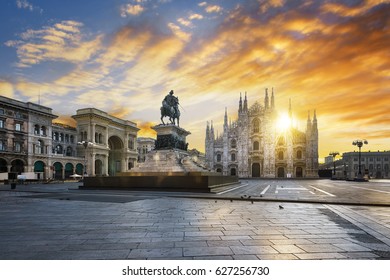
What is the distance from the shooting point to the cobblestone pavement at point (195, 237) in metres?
4.11

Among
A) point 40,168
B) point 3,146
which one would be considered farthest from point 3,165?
point 40,168

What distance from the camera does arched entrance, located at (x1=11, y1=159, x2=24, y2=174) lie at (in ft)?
139

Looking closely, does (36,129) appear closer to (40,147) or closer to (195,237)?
(40,147)

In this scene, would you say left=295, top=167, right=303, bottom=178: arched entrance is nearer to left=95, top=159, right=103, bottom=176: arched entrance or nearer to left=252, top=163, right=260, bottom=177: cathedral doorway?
left=252, top=163, right=260, bottom=177: cathedral doorway

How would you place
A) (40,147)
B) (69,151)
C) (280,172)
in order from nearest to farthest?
(40,147) < (280,172) < (69,151)

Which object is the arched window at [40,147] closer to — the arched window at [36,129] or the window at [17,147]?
the arched window at [36,129]

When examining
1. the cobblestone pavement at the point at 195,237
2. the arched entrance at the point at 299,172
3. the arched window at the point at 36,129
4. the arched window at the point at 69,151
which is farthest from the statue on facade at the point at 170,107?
the arched window at the point at 69,151

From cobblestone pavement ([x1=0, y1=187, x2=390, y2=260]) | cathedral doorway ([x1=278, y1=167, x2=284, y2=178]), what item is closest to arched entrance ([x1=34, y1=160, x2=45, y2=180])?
cobblestone pavement ([x1=0, y1=187, x2=390, y2=260])

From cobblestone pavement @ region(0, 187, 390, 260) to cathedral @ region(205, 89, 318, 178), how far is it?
177 ft

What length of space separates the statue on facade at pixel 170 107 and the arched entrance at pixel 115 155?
144ft

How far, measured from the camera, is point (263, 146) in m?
61.9

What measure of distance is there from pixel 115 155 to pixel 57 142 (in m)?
13.5

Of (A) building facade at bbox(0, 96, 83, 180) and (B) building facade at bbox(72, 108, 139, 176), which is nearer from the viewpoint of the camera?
(A) building facade at bbox(0, 96, 83, 180)

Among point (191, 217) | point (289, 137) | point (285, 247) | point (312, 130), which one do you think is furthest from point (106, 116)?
point (285, 247)
